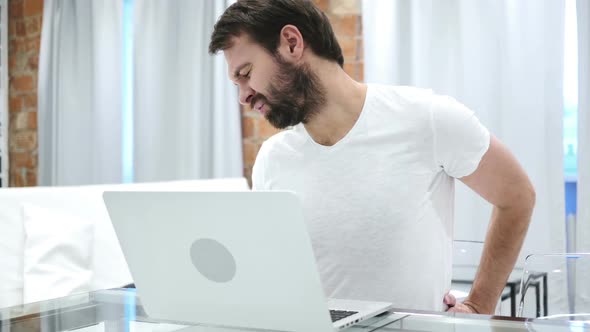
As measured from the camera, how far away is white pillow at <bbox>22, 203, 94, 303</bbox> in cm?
243

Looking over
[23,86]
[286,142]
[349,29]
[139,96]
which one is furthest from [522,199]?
[23,86]

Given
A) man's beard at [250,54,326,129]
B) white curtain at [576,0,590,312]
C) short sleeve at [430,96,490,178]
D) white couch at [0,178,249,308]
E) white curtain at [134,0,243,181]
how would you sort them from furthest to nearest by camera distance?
1. white curtain at [134,0,243,181]
2. white curtain at [576,0,590,312]
3. white couch at [0,178,249,308]
4. man's beard at [250,54,326,129]
5. short sleeve at [430,96,490,178]

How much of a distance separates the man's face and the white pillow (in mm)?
1332

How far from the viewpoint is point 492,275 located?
1.41 m

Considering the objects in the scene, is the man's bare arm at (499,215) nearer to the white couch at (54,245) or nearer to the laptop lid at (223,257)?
the laptop lid at (223,257)

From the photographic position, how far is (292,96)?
1435 mm

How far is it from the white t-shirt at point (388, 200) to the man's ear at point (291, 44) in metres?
0.18

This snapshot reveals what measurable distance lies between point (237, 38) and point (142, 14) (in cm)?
244

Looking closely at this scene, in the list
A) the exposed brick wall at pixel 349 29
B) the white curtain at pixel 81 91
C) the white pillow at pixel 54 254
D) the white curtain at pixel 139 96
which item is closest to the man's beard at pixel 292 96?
the white pillow at pixel 54 254

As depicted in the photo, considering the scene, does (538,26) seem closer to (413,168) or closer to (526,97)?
(526,97)

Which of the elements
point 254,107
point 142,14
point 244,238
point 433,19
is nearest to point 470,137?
point 254,107

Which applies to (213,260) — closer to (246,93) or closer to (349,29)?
(246,93)

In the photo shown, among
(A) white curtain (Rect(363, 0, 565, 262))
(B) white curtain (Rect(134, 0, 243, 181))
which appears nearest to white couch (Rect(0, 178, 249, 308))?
(B) white curtain (Rect(134, 0, 243, 181))

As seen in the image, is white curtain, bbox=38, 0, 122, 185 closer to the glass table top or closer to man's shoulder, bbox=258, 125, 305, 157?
man's shoulder, bbox=258, 125, 305, 157
